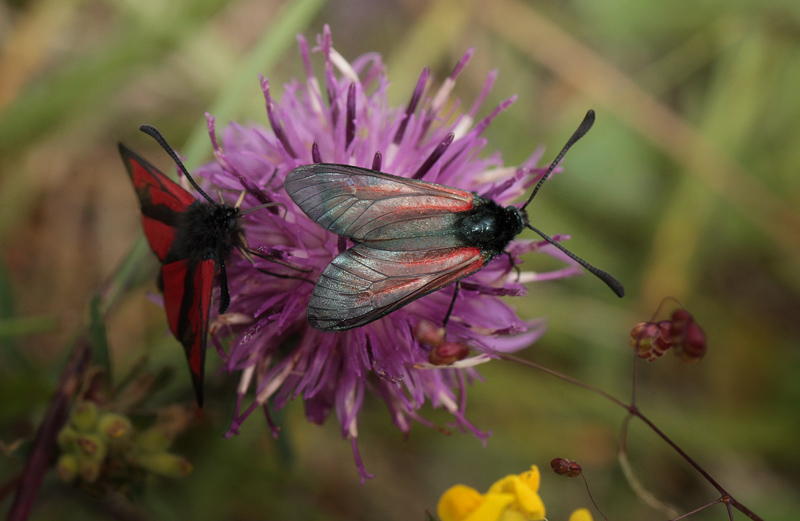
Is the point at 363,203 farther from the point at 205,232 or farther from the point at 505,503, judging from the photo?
the point at 505,503

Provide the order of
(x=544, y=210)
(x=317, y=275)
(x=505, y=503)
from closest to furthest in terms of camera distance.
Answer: (x=505, y=503), (x=317, y=275), (x=544, y=210)

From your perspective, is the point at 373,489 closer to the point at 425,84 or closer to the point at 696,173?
the point at 425,84

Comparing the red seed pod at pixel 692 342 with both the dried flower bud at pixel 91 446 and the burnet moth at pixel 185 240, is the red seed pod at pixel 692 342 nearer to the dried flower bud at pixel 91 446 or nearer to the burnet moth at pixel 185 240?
the burnet moth at pixel 185 240

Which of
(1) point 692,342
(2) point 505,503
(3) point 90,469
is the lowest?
(3) point 90,469

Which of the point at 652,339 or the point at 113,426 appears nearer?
the point at 652,339

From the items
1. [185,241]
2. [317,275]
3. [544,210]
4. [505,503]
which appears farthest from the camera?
[544,210]

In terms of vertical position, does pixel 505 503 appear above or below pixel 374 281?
below

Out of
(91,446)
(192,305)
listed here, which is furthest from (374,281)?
(91,446)

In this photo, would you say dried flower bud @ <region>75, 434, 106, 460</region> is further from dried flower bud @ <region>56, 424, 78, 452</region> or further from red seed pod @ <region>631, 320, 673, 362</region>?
red seed pod @ <region>631, 320, 673, 362</region>
